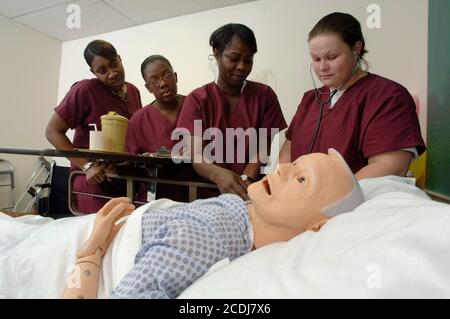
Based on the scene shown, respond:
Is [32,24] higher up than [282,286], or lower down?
higher up

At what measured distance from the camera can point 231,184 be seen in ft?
3.77

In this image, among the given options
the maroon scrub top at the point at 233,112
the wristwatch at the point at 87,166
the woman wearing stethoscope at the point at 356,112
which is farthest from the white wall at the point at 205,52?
the wristwatch at the point at 87,166

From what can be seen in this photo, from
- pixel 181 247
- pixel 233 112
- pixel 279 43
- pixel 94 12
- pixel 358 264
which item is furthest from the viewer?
pixel 94 12

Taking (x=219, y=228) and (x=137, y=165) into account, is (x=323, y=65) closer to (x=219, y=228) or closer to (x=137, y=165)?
(x=219, y=228)

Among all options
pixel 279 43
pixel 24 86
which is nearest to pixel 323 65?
pixel 279 43

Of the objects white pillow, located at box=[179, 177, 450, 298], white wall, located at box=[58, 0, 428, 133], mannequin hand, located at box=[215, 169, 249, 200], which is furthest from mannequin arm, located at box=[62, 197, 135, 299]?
white wall, located at box=[58, 0, 428, 133]

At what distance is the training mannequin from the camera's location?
569mm

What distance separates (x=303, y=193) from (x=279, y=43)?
2059mm

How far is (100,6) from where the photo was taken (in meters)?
2.57

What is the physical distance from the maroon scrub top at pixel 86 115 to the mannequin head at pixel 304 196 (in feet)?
3.60

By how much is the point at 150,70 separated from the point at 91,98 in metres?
0.35

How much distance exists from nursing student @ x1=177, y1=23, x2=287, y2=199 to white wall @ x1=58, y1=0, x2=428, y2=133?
1.01 metres

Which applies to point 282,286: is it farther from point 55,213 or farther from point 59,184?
point 59,184

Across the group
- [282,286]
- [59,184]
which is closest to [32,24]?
[59,184]
